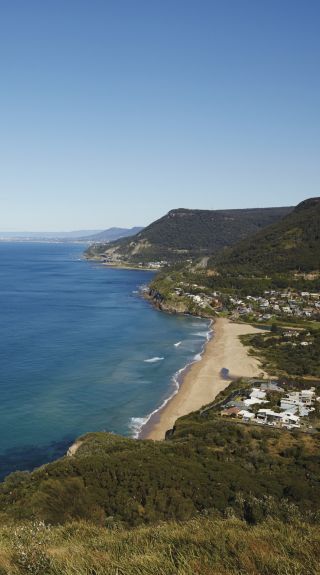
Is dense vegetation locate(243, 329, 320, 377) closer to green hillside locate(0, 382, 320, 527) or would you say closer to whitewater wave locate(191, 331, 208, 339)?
whitewater wave locate(191, 331, 208, 339)

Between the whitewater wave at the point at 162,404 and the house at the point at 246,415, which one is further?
the whitewater wave at the point at 162,404

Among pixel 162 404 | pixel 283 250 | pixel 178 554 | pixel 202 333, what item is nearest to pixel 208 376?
pixel 162 404

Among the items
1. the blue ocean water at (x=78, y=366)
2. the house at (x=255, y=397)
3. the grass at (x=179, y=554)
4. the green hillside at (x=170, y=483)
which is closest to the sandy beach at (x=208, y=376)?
the blue ocean water at (x=78, y=366)

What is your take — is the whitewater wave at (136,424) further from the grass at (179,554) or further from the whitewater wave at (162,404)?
the grass at (179,554)

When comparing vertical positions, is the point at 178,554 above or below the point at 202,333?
above

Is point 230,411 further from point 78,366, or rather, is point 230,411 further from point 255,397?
point 78,366

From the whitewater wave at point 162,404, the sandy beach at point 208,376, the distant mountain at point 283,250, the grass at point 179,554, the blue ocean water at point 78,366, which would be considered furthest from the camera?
the distant mountain at point 283,250
